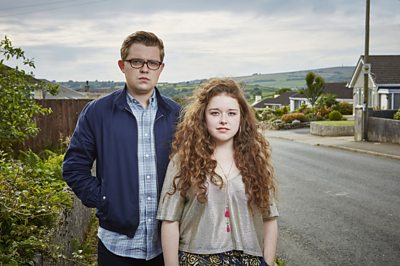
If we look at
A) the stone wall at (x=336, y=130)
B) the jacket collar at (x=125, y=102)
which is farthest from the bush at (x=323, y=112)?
the jacket collar at (x=125, y=102)

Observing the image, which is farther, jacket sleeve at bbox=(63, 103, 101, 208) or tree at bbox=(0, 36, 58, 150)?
tree at bbox=(0, 36, 58, 150)

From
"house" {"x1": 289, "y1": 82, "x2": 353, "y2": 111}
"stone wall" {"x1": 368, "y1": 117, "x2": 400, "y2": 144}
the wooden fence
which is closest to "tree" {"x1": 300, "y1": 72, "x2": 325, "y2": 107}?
"house" {"x1": 289, "y1": 82, "x2": 353, "y2": 111}

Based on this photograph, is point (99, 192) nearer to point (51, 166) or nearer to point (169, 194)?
point (169, 194)

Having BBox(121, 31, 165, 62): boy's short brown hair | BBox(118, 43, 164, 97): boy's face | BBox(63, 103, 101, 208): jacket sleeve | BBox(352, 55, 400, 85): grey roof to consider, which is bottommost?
BBox(63, 103, 101, 208): jacket sleeve

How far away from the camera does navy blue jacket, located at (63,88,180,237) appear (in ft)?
10.3

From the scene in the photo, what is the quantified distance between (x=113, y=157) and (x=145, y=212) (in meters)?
0.37

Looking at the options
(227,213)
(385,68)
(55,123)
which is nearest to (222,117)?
(227,213)

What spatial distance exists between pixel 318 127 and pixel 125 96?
2880cm

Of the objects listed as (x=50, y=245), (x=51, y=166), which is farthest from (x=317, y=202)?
(x=50, y=245)

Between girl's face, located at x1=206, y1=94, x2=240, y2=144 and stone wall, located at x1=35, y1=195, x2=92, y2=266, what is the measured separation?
5.38ft

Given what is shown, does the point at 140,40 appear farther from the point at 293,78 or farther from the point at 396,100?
the point at 293,78

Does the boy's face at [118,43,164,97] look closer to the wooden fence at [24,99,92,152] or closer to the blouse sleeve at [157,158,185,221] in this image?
the blouse sleeve at [157,158,185,221]

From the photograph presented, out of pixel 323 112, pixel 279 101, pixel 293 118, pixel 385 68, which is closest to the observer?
pixel 293 118

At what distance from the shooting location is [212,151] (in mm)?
3090
